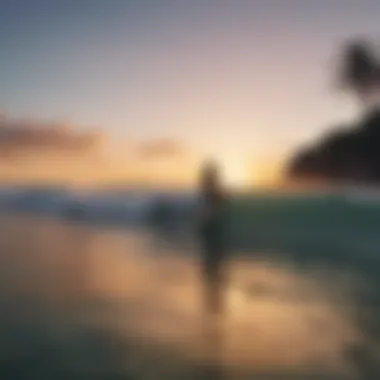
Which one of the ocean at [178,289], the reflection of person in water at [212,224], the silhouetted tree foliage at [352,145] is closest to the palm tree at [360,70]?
the silhouetted tree foliage at [352,145]

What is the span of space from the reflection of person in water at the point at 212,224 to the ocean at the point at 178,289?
0.02m

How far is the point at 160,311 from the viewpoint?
1.14 meters

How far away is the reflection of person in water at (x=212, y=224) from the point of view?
1174mm

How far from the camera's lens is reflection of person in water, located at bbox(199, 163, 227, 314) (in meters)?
1.17

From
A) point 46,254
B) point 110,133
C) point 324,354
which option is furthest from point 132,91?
point 324,354

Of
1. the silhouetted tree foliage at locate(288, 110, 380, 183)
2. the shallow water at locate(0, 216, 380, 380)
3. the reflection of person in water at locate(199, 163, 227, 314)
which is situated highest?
the silhouetted tree foliage at locate(288, 110, 380, 183)

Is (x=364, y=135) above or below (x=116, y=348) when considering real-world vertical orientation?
above

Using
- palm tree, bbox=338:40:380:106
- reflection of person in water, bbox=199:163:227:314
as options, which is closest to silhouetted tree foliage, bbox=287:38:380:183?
palm tree, bbox=338:40:380:106

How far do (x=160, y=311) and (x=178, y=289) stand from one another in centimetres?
5

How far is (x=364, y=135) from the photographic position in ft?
3.94

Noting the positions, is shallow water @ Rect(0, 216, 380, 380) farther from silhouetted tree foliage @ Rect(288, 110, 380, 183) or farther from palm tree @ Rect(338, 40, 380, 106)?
palm tree @ Rect(338, 40, 380, 106)

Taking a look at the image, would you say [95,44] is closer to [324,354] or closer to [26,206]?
[26,206]

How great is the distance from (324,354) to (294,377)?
0.22ft

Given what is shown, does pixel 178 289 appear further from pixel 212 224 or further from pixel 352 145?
pixel 352 145
